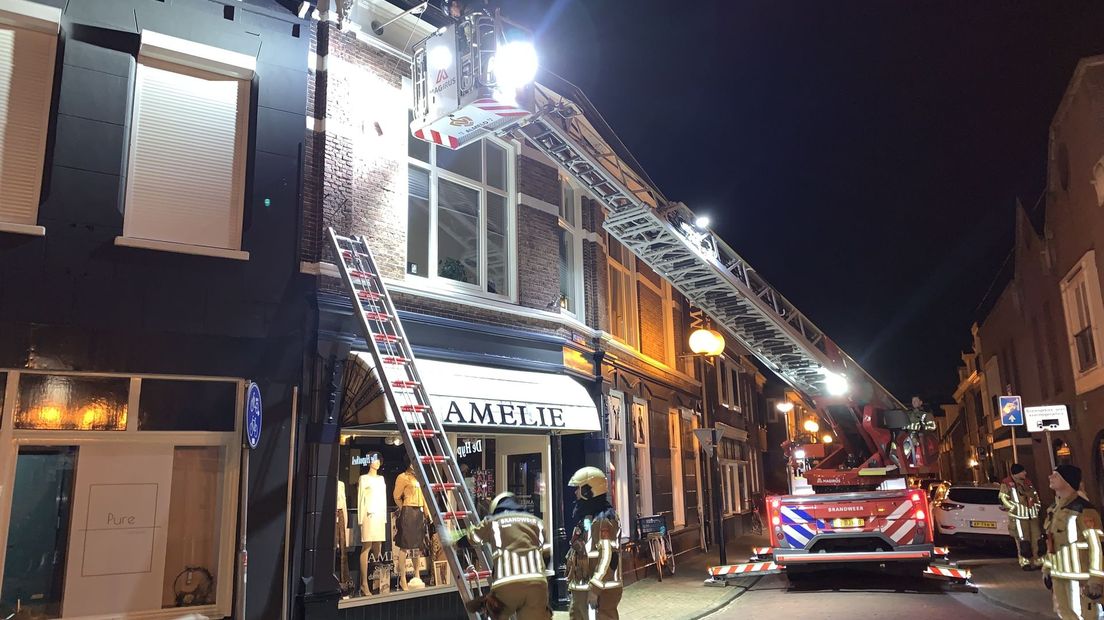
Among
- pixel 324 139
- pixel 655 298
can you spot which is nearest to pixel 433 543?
pixel 324 139

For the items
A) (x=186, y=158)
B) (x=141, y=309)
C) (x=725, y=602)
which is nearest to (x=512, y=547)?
(x=141, y=309)

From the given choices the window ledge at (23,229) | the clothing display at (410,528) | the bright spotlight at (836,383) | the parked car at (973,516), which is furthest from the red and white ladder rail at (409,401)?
the parked car at (973,516)

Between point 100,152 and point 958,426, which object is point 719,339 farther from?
point 958,426

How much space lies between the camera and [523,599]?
613cm

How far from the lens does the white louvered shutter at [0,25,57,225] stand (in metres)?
7.75

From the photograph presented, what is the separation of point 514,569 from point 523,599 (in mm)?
246

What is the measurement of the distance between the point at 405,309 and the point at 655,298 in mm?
9385

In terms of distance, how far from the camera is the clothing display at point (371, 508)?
9.30 m

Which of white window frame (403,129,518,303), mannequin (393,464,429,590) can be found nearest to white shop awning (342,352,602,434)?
mannequin (393,464,429,590)

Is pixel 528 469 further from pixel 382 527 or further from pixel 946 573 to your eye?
pixel 946 573

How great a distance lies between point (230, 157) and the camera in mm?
8820

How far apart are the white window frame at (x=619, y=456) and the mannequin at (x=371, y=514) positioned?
5.31m

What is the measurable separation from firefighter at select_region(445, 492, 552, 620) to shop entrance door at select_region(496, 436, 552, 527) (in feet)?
16.7

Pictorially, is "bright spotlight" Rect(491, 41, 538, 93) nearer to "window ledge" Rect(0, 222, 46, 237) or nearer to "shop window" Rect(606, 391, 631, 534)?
"window ledge" Rect(0, 222, 46, 237)
